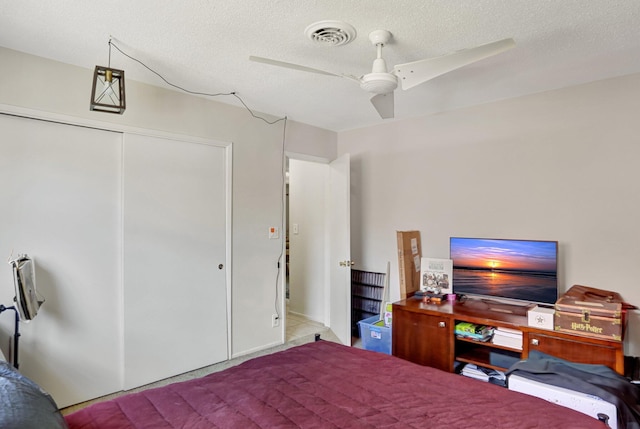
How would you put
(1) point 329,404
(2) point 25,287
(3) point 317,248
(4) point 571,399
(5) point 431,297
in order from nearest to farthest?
(1) point 329,404 < (4) point 571,399 < (2) point 25,287 < (5) point 431,297 < (3) point 317,248

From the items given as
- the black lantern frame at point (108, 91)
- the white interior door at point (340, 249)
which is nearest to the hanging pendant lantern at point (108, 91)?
the black lantern frame at point (108, 91)

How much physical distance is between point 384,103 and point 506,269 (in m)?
1.76

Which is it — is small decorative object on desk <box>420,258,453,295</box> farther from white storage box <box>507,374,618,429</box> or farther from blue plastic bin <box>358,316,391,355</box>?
white storage box <box>507,374,618,429</box>

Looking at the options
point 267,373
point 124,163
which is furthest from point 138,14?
point 267,373

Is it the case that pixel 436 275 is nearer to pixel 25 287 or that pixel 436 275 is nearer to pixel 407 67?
pixel 407 67

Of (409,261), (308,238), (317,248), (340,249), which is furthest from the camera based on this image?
(308,238)

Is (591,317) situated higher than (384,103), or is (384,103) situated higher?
(384,103)

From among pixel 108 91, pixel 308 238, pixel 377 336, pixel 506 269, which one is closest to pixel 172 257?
pixel 108 91

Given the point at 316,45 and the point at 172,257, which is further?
the point at 172,257

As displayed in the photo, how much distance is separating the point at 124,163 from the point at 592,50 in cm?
334

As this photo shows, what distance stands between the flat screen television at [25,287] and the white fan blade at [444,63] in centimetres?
250

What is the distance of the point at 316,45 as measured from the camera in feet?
7.50

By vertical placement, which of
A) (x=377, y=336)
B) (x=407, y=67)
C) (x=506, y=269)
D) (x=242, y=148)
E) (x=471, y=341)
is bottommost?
(x=377, y=336)

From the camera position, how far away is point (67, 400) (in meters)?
2.59
